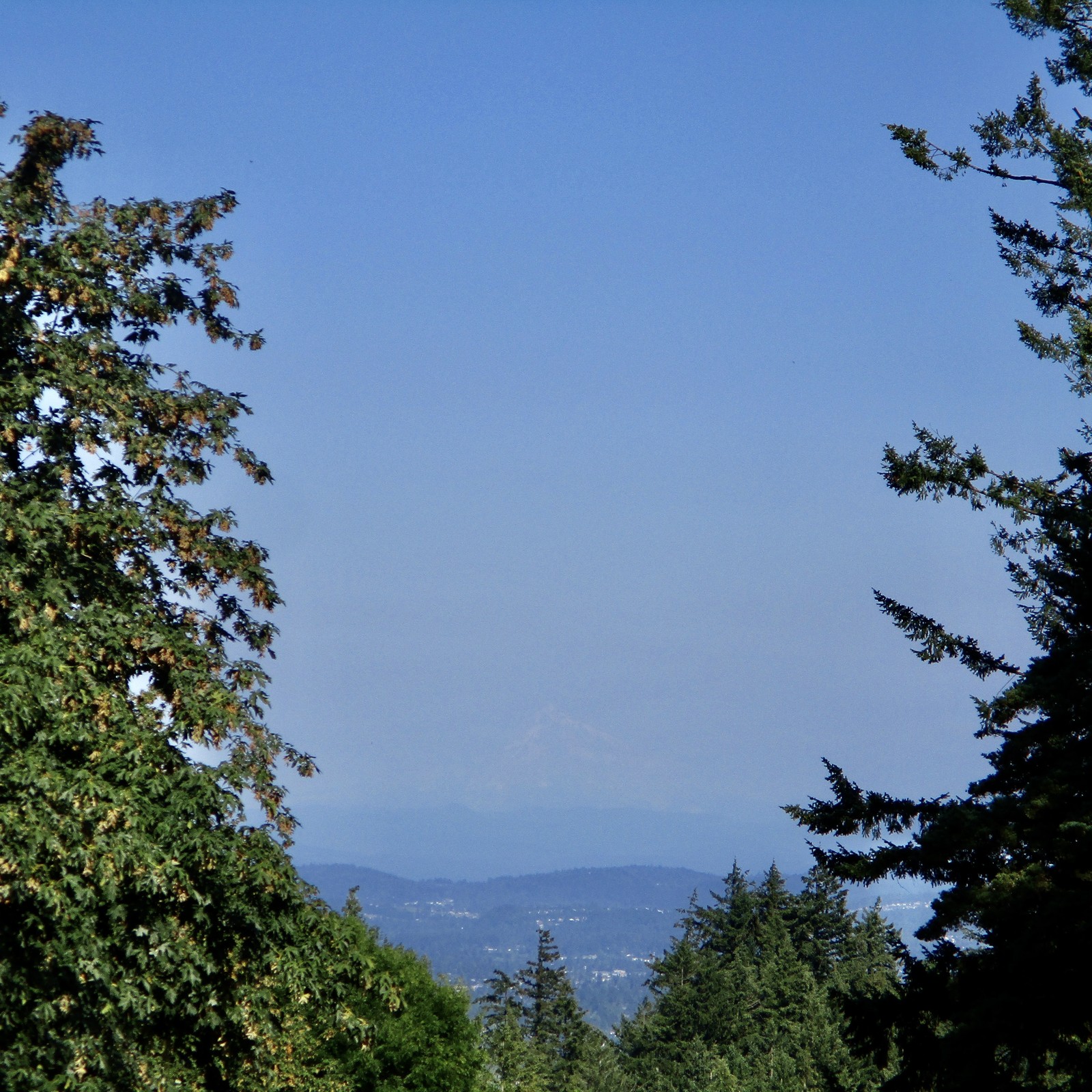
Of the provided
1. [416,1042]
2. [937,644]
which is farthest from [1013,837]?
[416,1042]

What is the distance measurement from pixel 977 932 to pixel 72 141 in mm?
17863

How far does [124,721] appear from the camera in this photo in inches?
639

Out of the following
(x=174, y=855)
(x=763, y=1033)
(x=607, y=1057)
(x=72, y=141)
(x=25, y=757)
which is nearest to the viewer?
(x=25, y=757)

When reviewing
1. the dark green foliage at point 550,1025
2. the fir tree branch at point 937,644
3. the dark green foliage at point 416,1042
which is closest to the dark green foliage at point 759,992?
the dark green foliage at point 550,1025

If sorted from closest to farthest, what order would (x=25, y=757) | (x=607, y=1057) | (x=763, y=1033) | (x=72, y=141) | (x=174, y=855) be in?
(x=25, y=757)
(x=174, y=855)
(x=72, y=141)
(x=763, y=1033)
(x=607, y=1057)

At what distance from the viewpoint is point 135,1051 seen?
16719 mm

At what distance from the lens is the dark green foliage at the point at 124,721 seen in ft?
49.5

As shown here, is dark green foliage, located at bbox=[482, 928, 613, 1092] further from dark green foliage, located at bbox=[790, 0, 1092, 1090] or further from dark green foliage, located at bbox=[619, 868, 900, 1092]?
dark green foliage, located at bbox=[790, 0, 1092, 1090]

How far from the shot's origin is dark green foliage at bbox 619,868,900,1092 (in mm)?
56750

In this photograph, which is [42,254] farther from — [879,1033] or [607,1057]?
[607,1057]

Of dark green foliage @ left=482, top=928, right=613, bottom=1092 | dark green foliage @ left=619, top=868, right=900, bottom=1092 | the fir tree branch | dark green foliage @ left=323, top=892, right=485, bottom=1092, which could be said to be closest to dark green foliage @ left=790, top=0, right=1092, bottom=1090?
the fir tree branch

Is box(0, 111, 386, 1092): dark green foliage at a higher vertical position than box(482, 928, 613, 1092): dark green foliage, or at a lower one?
higher

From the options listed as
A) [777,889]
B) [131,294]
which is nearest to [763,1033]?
[777,889]

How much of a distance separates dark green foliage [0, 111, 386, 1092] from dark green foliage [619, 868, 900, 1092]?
35906 millimetres
